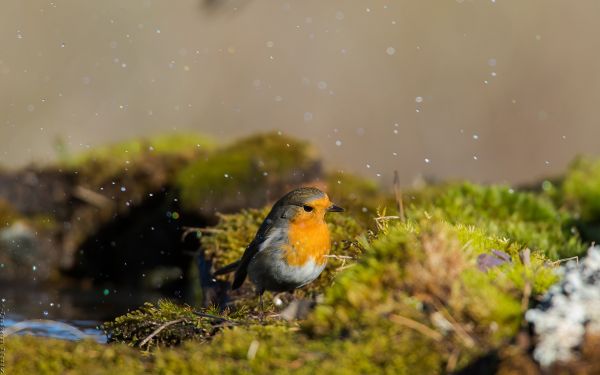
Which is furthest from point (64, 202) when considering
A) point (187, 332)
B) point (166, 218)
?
point (187, 332)

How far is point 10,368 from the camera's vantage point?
2910mm

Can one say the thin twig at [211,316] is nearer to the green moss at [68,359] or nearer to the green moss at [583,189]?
the green moss at [68,359]

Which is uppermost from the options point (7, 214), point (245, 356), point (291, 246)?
point (245, 356)

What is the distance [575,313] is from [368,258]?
800mm

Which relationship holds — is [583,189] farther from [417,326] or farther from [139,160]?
[417,326]

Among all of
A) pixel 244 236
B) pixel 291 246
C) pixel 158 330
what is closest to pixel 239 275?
pixel 291 246

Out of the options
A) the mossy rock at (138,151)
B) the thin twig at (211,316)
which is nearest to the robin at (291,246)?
the thin twig at (211,316)

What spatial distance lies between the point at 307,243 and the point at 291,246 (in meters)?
0.10

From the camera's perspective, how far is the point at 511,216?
19.5 feet

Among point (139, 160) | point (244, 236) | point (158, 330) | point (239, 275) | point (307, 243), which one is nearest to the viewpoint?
point (158, 330)

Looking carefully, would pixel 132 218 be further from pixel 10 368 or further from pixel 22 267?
pixel 10 368

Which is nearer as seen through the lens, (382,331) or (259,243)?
(382,331)

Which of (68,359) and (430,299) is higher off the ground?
(430,299)

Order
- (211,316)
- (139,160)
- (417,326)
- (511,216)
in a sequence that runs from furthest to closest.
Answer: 1. (139,160)
2. (511,216)
3. (211,316)
4. (417,326)
